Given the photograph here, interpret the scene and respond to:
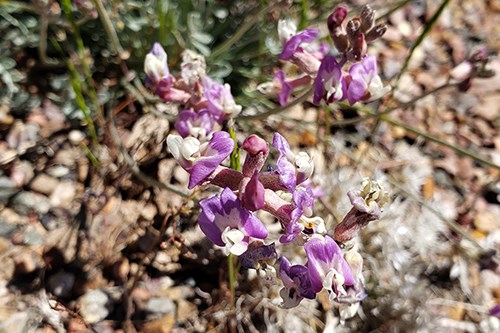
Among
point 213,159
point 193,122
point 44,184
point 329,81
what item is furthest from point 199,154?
point 44,184

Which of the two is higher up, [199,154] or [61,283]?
[199,154]

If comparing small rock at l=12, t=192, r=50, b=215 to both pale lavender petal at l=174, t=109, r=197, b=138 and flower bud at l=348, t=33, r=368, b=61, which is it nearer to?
pale lavender petal at l=174, t=109, r=197, b=138

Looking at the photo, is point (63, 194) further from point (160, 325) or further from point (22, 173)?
point (160, 325)

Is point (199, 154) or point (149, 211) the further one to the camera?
point (149, 211)

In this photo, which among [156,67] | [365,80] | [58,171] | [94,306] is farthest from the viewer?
[58,171]

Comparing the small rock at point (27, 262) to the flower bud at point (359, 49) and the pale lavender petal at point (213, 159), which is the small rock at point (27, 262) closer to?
the pale lavender petal at point (213, 159)

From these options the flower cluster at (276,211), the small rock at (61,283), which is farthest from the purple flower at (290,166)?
the small rock at (61,283)

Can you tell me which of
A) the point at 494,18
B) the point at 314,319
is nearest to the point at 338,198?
the point at 314,319

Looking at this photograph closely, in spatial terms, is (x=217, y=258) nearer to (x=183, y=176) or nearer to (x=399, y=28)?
(x=183, y=176)
